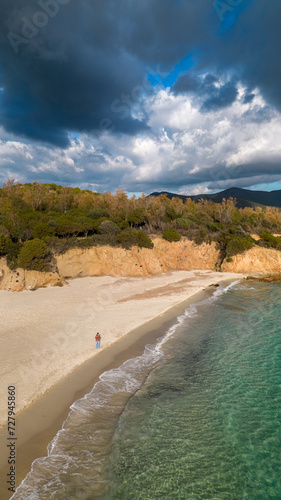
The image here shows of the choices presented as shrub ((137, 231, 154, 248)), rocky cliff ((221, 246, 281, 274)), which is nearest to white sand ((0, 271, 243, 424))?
shrub ((137, 231, 154, 248))

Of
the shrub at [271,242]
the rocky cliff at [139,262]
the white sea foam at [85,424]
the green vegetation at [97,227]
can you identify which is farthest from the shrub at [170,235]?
the white sea foam at [85,424]

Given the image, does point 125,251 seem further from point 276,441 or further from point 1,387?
point 276,441

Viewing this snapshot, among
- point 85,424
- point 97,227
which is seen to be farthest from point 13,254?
point 85,424

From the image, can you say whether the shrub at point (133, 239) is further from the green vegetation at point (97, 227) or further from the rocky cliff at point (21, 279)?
the rocky cliff at point (21, 279)

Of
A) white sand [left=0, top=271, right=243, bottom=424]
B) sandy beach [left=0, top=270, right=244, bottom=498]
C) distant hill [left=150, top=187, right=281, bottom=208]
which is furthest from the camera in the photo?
distant hill [left=150, top=187, right=281, bottom=208]

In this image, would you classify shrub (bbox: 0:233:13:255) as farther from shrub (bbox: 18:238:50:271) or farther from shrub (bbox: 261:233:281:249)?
shrub (bbox: 261:233:281:249)

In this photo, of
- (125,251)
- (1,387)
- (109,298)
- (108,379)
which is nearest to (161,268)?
(125,251)
